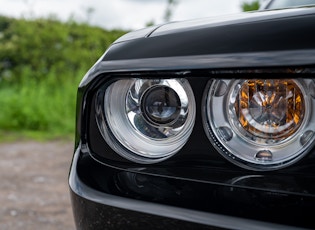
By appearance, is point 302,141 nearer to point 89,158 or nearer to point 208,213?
point 208,213

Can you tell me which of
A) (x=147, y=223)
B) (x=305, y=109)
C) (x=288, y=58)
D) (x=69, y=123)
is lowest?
(x=69, y=123)

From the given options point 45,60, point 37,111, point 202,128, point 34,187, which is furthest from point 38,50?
point 202,128

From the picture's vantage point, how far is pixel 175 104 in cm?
123

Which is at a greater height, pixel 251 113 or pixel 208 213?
pixel 251 113

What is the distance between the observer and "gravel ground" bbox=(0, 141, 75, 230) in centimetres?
307

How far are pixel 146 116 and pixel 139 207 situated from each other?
0.26 m

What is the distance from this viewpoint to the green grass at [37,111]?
6464 mm

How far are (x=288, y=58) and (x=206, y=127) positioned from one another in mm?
264

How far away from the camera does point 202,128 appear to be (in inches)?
46.0

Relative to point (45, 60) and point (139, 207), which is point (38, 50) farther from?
point (139, 207)

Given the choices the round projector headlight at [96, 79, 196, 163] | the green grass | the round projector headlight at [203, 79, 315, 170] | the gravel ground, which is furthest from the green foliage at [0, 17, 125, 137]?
the round projector headlight at [203, 79, 315, 170]

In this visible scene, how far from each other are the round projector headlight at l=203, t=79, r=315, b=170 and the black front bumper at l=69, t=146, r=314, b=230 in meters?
0.12

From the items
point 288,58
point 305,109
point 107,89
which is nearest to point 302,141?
point 305,109

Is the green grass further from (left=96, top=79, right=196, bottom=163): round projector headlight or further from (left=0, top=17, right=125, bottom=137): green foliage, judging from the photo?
(left=96, top=79, right=196, bottom=163): round projector headlight
